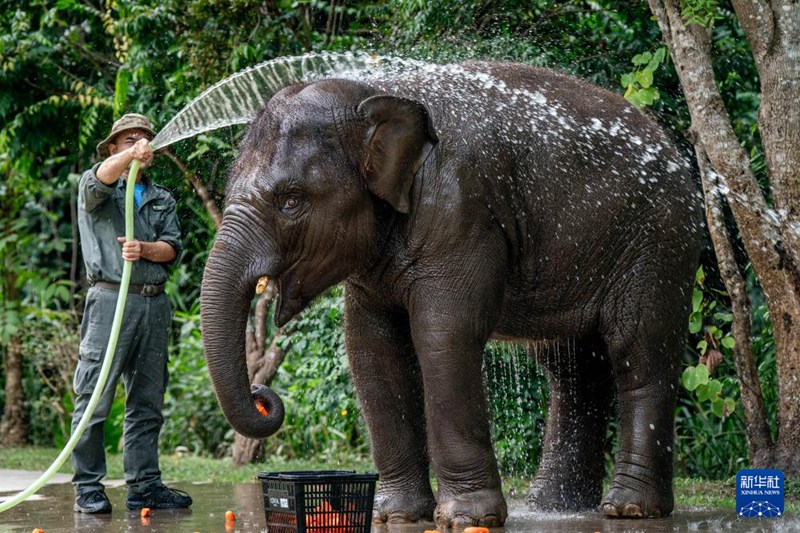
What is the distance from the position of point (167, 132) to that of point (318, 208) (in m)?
1.98

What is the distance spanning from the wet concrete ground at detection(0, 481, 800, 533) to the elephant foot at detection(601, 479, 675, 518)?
67 mm

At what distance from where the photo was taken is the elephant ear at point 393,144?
6176mm

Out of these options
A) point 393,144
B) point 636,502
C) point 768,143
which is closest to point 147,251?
point 393,144

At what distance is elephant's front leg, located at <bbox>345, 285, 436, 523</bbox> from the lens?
6.75m

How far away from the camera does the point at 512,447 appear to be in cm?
941

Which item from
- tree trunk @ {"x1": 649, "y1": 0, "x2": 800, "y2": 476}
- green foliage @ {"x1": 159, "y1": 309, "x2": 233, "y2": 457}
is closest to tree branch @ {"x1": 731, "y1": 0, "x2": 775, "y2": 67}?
tree trunk @ {"x1": 649, "y1": 0, "x2": 800, "y2": 476}

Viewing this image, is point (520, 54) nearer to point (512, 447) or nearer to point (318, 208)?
point (512, 447)

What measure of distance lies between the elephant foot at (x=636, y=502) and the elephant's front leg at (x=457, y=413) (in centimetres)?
75

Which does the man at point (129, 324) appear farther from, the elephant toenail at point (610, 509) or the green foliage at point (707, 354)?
the green foliage at point (707, 354)

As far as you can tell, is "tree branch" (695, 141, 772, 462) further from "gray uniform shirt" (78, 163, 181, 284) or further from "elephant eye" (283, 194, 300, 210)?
"gray uniform shirt" (78, 163, 181, 284)

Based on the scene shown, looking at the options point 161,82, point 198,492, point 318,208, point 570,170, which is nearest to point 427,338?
point 318,208

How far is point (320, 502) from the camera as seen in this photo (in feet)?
18.0

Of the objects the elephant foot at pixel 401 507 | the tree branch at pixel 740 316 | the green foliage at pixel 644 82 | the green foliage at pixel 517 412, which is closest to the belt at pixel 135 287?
the elephant foot at pixel 401 507

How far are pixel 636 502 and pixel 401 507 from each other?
1.18m
